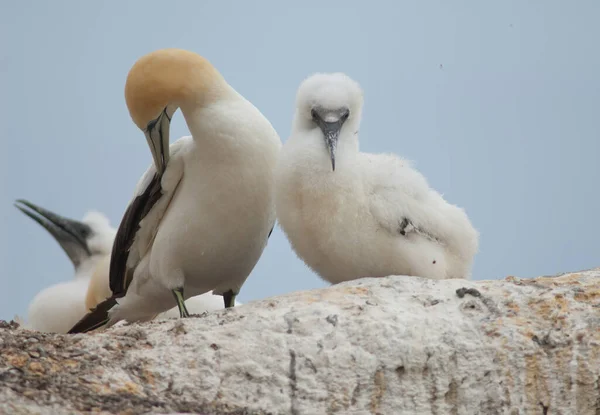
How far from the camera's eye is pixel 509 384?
415 cm

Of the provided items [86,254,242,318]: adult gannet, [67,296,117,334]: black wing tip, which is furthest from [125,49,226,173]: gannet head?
[86,254,242,318]: adult gannet


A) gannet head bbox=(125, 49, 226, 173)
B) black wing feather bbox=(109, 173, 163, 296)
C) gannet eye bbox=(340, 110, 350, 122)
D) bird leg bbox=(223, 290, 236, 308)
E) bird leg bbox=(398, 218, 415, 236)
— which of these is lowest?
bird leg bbox=(398, 218, 415, 236)

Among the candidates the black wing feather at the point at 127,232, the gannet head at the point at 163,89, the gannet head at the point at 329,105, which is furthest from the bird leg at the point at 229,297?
the gannet head at the point at 329,105

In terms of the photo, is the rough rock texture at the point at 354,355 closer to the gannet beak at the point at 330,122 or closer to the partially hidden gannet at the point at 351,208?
the partially hidden gannet at the point at 351,208

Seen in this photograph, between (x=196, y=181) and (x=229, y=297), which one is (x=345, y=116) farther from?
(x=229, y=297)

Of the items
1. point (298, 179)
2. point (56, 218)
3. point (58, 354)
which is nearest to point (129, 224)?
point (298, 179)

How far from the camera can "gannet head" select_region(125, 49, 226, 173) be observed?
202 inches

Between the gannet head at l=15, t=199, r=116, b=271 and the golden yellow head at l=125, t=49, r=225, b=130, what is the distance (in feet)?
10.5

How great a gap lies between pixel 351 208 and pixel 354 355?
0.79 metres

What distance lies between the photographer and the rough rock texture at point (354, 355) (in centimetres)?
385

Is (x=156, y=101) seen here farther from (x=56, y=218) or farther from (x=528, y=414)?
(x=56, y=218)

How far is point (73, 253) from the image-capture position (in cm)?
837

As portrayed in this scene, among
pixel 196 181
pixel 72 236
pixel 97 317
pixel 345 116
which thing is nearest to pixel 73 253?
pixel 72 236

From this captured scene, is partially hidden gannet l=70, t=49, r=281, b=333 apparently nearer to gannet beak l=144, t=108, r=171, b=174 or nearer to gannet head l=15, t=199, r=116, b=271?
gannet beak l=144, t=108, r=171, b=174
